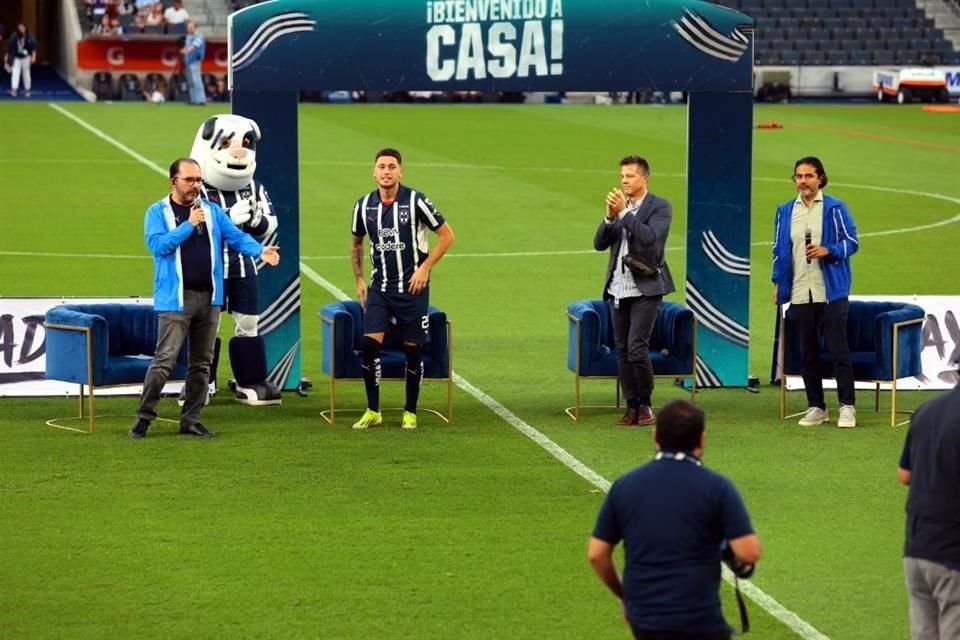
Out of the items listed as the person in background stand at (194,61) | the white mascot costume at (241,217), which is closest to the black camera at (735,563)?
the white mascot costume at (241,217)

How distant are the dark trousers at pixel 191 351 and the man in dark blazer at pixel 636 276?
2963 millimetres

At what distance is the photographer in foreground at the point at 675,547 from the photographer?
6.98 meters

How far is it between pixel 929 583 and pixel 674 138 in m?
34.2

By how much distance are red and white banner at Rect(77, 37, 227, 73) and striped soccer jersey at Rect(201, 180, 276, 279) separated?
39.6 meters

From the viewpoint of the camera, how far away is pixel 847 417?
14641mm

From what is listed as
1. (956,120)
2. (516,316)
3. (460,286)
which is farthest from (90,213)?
(956,120)

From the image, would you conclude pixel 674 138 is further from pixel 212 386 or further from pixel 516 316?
pixel 212 386

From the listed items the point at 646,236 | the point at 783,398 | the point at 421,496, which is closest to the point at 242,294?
the point at 646,236

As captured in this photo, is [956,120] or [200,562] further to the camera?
[956,120]

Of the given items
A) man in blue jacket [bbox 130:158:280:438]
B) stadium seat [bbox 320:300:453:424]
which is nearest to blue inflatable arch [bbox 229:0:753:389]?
stadium seat [bbox 320:300:453:424]

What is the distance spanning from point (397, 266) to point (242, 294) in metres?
1.68

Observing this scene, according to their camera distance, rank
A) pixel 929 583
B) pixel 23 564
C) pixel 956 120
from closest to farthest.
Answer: pixel 929 583 → pixel 23 564 → pixel 956 120

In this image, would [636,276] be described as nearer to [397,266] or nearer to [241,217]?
[397,266]

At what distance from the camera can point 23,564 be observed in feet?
34.9
